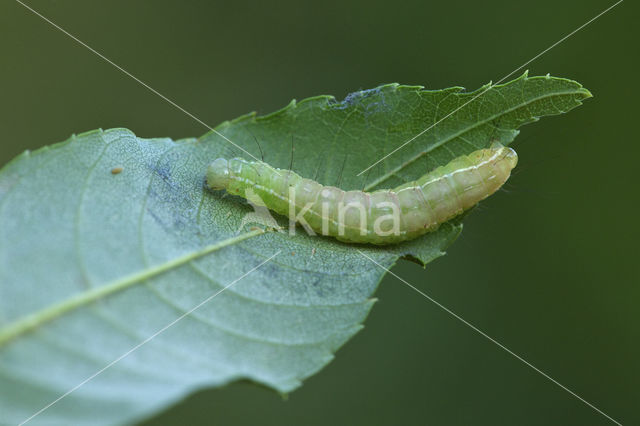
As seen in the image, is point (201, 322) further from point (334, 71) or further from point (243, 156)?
point (334, 71)

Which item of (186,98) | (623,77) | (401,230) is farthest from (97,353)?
(623,77)

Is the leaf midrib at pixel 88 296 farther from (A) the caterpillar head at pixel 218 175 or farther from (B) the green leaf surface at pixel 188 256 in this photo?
(A) the caterpillar head at pixel 218 175

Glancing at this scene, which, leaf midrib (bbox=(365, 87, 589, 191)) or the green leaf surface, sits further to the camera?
leaf midrib (bbox=(365, 87, 589, 191))

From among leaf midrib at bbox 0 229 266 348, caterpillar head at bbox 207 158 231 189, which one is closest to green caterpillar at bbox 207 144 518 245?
caterpillar head at bbox 207 158 231 189

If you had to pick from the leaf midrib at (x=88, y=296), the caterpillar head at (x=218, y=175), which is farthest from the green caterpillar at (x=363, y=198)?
the leaf midrib at (x=88, y=296)

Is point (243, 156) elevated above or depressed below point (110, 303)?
above

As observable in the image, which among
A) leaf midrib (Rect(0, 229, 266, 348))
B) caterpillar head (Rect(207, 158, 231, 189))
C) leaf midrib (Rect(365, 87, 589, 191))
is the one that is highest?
caterpillar head (Rect(207, 158, 231, 189))

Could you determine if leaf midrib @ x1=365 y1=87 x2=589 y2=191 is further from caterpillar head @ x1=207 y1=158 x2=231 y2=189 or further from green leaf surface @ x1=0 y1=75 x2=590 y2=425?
caterpillar head @ x1=207 y1=158 x2=231 y2=189
